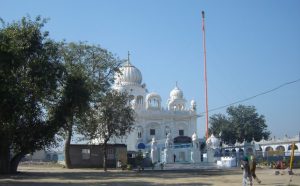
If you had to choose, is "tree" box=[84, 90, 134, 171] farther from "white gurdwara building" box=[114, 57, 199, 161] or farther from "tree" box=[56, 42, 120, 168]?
"white gurdwara building" box=[114, 57, 199, 161]

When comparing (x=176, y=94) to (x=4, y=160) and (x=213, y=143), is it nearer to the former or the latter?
(x=213, y=143)

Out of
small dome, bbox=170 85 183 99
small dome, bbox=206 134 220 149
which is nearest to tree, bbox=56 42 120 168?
small dome, bbox=206 134 220 149

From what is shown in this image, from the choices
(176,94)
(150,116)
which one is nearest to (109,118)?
(150,116)

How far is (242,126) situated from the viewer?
80438 millimetres

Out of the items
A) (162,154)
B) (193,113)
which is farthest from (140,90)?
(162,154)

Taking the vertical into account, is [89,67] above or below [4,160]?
above

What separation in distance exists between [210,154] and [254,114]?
28.2 metres

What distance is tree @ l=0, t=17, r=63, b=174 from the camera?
2623 centimetres

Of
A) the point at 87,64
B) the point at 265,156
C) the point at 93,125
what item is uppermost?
the point at 87,64

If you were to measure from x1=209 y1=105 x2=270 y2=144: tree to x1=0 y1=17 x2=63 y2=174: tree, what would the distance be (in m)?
53.3

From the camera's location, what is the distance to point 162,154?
57.4 metres

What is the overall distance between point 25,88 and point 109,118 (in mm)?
13834

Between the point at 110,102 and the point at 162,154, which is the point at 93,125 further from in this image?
the point at 162,154

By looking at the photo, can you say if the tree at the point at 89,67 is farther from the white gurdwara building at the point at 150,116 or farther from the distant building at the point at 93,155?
the white gurdwara building at the point at 150,116
